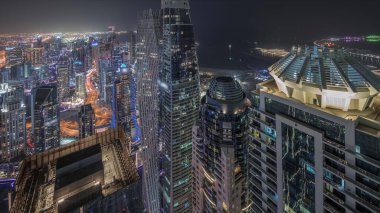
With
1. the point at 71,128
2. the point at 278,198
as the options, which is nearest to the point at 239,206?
the point at 278,198

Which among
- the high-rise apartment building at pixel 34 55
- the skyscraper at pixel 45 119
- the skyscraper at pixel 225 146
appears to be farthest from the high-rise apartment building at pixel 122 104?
the high-rise apartment building at pixel 34 55

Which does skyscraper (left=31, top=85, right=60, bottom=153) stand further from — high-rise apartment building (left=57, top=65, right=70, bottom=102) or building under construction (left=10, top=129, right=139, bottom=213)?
building under construction (left=10, top=129, right=139, bottom=213)

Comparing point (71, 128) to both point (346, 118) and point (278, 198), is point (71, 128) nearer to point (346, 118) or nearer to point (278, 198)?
point (278, 198)

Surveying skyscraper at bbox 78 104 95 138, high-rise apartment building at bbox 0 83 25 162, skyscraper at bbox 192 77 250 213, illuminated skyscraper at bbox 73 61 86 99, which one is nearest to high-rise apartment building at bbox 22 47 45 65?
illuminated skyscraper at bbox 73 61 86 99

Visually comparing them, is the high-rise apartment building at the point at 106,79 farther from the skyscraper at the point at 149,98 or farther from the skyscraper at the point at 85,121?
the skyscraper at the point at 149,98

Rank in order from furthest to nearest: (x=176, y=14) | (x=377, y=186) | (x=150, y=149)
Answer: (x=150, y=149) < (x=176, y=14) < (x=377, y=186)

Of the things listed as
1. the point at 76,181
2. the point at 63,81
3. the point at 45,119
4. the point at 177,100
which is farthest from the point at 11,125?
the point at 76,181

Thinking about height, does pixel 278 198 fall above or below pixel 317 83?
below
